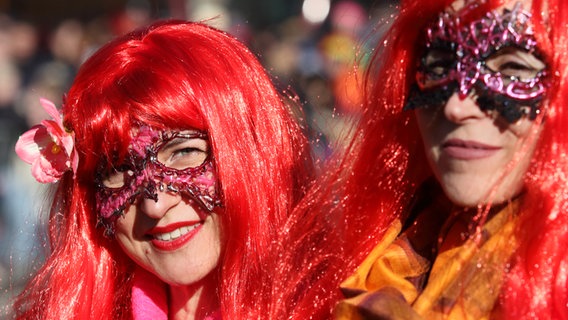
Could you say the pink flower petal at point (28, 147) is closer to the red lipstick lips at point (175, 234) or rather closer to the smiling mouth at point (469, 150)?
the red lipstick lips at point (175, 234)

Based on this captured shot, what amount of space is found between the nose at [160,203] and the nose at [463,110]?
2.77 feet

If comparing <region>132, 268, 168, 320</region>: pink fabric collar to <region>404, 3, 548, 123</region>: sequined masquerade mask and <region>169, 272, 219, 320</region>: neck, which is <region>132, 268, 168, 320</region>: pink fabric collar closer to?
<region>169, 272, 219, 320</region>: neck

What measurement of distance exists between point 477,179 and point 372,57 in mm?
476

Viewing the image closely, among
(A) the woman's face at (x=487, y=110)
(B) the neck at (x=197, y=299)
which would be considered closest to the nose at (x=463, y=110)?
(A) the woman's face at (x=487, y=110)

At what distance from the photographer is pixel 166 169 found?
2314 mm

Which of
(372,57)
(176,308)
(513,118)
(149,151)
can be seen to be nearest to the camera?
(513,118)

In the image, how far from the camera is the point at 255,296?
232 cm

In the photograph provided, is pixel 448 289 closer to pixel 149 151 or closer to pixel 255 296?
pixel 255 296

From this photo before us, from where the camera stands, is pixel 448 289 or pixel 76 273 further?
pixel 76 273

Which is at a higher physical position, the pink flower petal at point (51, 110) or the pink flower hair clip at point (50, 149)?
the pink flower petal at point (51, 110)

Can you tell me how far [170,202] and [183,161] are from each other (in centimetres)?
12

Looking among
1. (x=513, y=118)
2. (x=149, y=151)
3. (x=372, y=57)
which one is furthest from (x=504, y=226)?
(x=149, y=151)

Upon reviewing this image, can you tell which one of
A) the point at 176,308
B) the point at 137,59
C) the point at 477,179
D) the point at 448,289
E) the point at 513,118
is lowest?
the point at 176,308

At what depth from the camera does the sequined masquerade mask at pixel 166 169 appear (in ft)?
7.56
